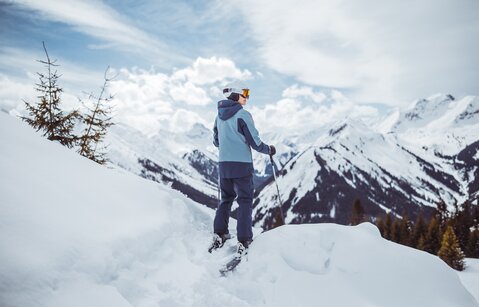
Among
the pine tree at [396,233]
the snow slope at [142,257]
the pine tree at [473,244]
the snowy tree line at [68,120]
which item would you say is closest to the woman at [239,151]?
the snow slope at [142,257]

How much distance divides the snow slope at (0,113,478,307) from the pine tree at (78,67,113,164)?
7.04 m

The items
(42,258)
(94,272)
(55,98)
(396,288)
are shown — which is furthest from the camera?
(55,98)

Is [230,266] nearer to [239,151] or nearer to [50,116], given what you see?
[239,151]

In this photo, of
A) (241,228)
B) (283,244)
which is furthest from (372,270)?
(241,228)

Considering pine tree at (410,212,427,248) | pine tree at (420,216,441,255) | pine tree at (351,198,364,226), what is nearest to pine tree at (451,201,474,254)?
pine tree at (410,212,427,248)

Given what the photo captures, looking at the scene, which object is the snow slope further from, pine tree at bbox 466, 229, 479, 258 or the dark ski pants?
pine tree at bbox 466, 229, 479, 258

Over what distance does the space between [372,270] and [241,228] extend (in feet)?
8.76

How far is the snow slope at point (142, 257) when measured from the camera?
4031 millimetres

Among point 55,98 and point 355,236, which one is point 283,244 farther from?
point 55,98

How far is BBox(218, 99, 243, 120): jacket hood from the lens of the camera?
717 centimetres

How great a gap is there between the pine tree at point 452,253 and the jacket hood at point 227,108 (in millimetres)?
51121

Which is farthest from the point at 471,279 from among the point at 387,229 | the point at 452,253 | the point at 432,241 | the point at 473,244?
the point at 473,244

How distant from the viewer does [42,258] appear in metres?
3.95

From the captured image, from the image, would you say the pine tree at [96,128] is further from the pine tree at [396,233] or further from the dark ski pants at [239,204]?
the pine tree at [396,233]
